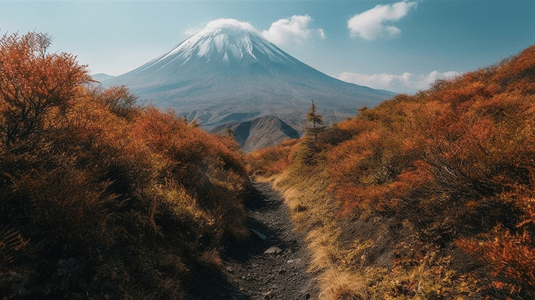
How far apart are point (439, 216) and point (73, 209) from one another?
6140 mm

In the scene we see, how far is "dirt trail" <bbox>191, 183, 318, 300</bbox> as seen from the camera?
202 inches

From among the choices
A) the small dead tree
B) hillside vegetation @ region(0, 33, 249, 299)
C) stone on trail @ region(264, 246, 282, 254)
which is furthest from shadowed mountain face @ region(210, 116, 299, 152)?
hillside vegetation @ region(0, 33, 249, 299)

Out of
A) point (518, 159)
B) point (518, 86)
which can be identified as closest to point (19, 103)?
point (518, 159)

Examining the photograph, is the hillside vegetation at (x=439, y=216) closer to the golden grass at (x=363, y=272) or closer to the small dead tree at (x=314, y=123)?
the golden grass at (x=363, y=272)

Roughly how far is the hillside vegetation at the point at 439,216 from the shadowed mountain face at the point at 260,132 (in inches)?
3167

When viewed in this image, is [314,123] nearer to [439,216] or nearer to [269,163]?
[269,163]

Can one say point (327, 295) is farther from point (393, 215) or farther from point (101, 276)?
point (101, 276)

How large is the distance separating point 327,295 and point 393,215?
8.03 feet

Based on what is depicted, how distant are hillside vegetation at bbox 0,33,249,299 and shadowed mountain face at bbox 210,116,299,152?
81945 mm

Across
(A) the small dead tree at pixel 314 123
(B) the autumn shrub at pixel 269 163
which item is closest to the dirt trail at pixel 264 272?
(A) the small dead tree at pixel 314 123

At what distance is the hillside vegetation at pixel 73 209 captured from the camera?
10.4 feet

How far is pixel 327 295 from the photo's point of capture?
4.56m

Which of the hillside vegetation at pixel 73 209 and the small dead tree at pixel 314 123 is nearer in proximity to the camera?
the hillside vegetation at pixel 73 209

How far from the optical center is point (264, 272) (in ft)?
20.7
